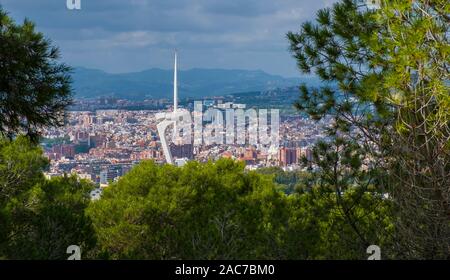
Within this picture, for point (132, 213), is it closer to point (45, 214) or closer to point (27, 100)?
point (45, 214)

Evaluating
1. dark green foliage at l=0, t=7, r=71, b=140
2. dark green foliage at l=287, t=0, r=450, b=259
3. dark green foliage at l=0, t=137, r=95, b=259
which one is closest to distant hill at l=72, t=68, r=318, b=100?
A: dark green foliage at l=0, t=137, r=95, b=259

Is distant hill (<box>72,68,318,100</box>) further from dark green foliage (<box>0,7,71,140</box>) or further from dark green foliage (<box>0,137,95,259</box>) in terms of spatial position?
A: dark green foliage (<box>0,7,71,140</box>)

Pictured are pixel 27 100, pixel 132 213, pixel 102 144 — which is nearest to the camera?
pixel 27 100

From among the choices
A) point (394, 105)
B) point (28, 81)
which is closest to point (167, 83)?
point (28, 81)

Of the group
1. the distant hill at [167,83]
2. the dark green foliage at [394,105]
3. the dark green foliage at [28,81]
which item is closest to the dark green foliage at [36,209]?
the dark green foliage at [28,81]

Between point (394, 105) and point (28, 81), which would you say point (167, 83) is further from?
point (394, 105)

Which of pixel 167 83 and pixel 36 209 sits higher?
pixel 167 83

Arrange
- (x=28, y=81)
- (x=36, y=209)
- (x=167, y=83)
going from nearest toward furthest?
1. (x=28, y=81)
2. (x=36, y=209)
3. (x=167, y=83)
